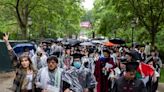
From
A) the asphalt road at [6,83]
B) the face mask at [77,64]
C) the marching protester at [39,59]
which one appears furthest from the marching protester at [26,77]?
the asphalt road at [6,83]

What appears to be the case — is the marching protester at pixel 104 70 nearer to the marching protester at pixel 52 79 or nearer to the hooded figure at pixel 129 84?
the marching protester at pixel 52 79

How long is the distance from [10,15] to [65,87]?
37.3 m

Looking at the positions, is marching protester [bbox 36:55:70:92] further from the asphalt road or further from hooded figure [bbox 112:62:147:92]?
the asphalt road

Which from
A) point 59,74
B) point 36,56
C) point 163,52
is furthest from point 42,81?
point 163,52

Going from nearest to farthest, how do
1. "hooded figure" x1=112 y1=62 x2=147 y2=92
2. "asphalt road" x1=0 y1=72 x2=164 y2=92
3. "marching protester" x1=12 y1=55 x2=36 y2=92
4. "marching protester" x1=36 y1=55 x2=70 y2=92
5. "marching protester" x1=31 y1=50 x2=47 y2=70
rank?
"hooded figure" x1=112 y1=62 x2=147 y2=92 → "marching protester" x1=36 y1=55 x2=70 y2=92 → "marching protester" x1=12 y1=55 x2=36 y2=92 → "marching protester" x1=31 y1=50 x2=47 y2=70 → "asphalt road" x1=0 y1=72 x2=164 y2=92

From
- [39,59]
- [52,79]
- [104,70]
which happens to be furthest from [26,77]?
[104,70]

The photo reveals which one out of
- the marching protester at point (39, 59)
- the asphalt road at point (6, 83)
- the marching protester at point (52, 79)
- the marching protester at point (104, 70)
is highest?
the marching protester at point (52, 79)

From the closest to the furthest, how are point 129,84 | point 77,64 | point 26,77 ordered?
point 129,84 → point 26,77 → point 77,64

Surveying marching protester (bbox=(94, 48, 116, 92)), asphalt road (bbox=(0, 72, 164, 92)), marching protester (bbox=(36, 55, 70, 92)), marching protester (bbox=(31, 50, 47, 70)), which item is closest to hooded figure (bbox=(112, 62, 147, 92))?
marching protester (bbox=(36, 55, 70, 92))

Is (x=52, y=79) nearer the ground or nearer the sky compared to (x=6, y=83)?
nearer the sky

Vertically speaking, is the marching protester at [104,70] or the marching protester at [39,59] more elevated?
the marching protester at [39,59]

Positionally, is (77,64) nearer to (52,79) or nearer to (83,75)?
(83,75)

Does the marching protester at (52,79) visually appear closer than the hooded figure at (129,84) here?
No

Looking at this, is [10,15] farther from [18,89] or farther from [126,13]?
[18,89]
